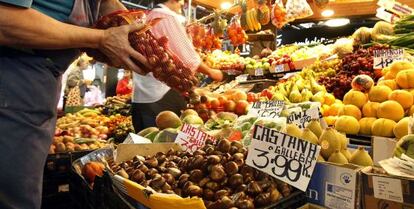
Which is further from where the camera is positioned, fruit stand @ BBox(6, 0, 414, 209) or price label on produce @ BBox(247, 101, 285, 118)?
price label on produce @ BBox(247, 101, 285, 118)

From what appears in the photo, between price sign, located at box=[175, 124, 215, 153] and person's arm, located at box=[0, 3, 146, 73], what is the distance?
2.90 feet

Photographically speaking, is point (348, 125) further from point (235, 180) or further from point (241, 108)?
point (235, 180)

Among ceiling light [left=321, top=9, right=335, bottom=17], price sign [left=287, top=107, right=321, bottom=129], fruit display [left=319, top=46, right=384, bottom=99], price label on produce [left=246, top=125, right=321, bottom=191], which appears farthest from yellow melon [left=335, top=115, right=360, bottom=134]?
ceiling light [left=321, top=9, right=335, bottom=17]

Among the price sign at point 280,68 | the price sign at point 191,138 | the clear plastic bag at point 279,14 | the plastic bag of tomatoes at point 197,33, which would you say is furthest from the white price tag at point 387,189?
the plastic bag of tomatoes at point 197,33

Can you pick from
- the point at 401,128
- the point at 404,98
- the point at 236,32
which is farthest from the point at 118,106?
the point at 401,128

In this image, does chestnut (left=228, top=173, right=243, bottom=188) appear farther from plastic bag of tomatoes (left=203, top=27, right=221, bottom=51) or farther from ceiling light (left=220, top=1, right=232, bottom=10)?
ceiling light (left=220, top=1, right=232, bottom=10)

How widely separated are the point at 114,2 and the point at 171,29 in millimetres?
379

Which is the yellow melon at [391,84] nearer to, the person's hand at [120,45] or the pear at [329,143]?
the pear at [329,143]

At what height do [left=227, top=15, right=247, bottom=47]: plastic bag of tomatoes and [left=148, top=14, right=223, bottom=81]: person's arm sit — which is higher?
[left=227, top=15, right=247, bottom=47]: plastic bag of tomatoes

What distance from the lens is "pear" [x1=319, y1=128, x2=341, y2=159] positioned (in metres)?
1.92

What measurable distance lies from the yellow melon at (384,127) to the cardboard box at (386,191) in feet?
5.05

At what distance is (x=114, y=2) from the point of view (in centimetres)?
196

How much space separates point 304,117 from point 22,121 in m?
1.62

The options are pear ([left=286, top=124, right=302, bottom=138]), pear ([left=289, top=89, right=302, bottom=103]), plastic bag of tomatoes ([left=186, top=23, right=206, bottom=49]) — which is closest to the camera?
pear ([left=286, top=124, right=302, bottom=138])
